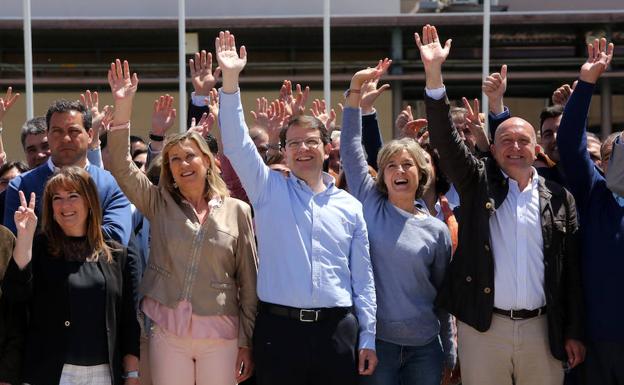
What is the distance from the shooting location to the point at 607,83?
12344 millimetres

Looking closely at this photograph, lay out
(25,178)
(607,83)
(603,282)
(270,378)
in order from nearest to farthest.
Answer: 1. (270,378)
2. (603,282)
3. (25,178)
4. (607,83)

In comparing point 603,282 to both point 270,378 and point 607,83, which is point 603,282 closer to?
→ point 270,378

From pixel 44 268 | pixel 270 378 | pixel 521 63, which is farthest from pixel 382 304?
pixel 521 63

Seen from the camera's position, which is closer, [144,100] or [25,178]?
[25,178]

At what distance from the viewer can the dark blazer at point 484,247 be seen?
4.32 meters

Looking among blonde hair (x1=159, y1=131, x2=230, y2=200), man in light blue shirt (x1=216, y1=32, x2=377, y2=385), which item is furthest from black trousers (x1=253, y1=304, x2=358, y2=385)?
blonde hair (x1=159, y1=131, x2=230, y2=200)

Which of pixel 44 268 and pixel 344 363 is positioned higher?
pixel 44 268

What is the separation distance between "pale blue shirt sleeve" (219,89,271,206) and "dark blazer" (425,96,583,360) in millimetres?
890

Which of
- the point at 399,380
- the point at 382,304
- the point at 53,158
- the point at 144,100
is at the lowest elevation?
the point at 399,380

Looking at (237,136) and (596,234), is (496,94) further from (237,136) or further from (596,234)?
(237,136)

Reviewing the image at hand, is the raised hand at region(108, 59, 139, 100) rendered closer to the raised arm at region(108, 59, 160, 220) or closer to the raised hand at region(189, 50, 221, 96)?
the raised arm at region(108, 59, 160, 220)

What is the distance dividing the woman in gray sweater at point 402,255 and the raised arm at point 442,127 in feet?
0.73

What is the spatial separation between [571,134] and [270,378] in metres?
1.95

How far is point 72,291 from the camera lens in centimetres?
409
